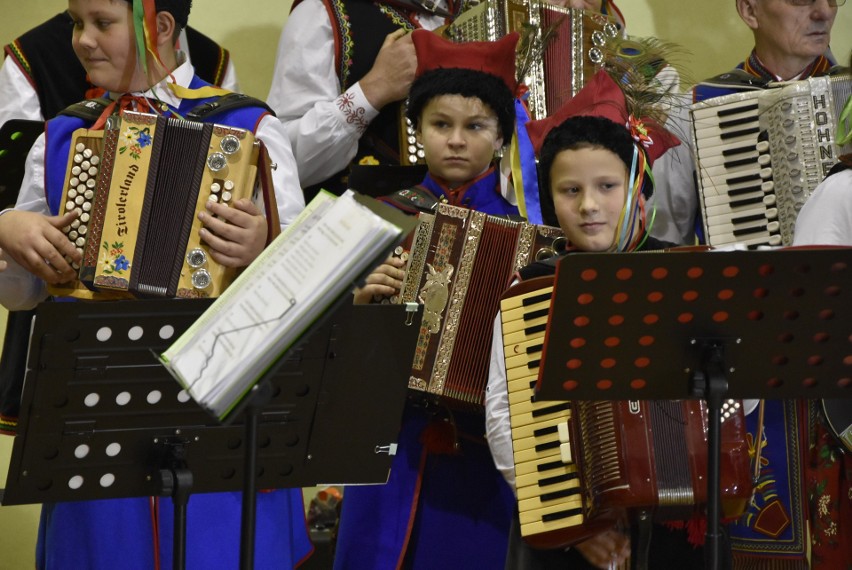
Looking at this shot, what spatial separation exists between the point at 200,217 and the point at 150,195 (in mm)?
125

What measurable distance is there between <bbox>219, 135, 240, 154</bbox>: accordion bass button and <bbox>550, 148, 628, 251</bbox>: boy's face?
86 centimetres

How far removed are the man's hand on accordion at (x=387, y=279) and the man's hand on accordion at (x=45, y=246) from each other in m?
0.81

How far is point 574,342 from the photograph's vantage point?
240cm

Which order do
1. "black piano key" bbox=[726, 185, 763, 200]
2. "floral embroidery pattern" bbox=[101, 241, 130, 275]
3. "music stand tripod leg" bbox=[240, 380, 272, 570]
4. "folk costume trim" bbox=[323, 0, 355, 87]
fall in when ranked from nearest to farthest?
"music stand tripod leg" bbox=[240, 380, 272, 570]
"floral embroidery pattern" bbox=[101, 241, 130, 275]
"black piano key" bbox=[726, 185, 763, 200]
"folk costume trim" bbox=[323, 0, 355, 87]

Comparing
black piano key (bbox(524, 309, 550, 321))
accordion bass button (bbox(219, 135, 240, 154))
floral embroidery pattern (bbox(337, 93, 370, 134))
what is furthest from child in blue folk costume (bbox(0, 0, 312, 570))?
floral embroidery pattern (bbox(337, 93, 370, 134))

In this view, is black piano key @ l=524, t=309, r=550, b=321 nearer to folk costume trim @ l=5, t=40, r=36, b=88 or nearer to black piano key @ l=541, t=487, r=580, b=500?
black piano key @ l=541, t=487, r=580, b=500

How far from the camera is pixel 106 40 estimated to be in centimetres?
318

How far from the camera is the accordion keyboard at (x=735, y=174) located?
3.86 m

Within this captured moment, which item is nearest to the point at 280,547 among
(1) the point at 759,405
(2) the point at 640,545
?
(2) the point at 640,545

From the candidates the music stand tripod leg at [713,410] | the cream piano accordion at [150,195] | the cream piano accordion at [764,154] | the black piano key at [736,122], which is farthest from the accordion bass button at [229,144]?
the black piano key at [736,122]

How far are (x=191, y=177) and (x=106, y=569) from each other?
0.92 meters

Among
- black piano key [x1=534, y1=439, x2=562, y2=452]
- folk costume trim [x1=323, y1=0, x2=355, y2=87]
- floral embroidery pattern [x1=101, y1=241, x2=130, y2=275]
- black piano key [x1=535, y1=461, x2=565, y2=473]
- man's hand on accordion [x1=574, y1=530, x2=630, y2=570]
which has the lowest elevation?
man's hand on accordion [x1=574, y1=530, x2=630, y2=570]

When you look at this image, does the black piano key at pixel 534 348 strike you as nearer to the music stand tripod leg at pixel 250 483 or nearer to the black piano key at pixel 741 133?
the music stand tripod leg at pixel 250 483

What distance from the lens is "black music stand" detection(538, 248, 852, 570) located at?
2340mm
